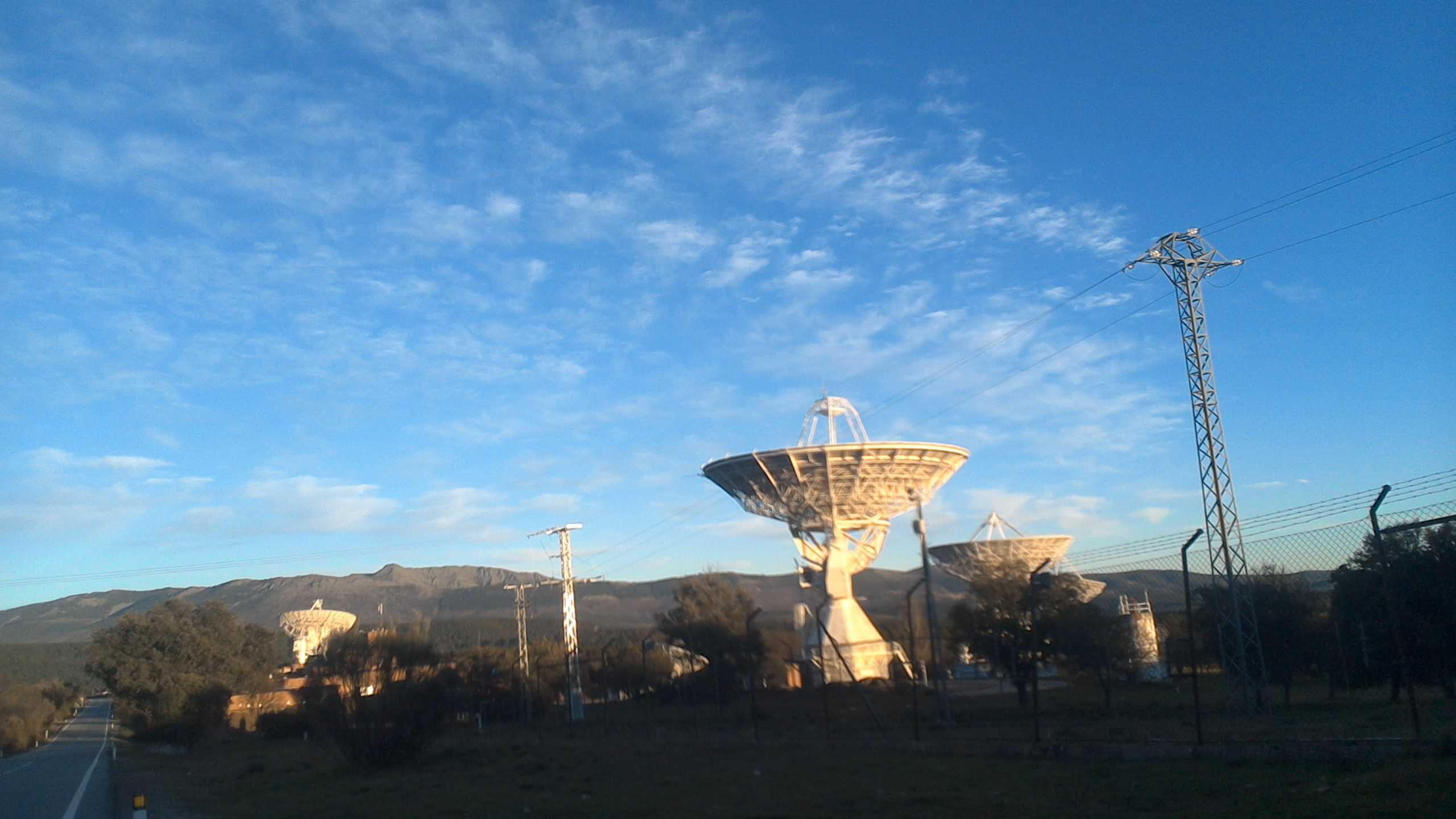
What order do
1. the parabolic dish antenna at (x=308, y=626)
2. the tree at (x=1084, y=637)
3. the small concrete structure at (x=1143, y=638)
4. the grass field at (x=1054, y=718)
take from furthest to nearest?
the parabolic dish antenna at (x=308, y=626) < the small concrete structure at (x=1143, y=638) < the tree at (x=1084, y=637) < the grass field at (x=1054, y=718)

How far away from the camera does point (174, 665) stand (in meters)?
53.2

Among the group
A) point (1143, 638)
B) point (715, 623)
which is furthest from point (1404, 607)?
point (715, 623)

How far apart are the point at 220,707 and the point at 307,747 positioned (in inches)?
496

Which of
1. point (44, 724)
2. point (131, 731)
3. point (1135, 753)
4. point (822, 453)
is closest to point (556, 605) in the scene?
point (44, 724)

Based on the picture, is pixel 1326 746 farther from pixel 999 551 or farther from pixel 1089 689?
pixel 999 551

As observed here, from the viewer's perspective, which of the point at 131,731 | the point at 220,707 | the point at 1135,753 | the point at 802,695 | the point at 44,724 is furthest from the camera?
the point at 44,724

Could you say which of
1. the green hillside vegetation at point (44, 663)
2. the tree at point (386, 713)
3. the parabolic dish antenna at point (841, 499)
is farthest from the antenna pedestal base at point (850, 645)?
the green hillside vegetation at point (44, 663)

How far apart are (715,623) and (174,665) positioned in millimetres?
28098

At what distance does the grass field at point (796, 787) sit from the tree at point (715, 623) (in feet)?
60.0

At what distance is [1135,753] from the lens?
565 inches

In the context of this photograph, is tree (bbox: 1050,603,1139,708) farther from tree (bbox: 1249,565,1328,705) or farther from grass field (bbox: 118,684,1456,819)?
tree (bbox: 1249,565,1328,705)

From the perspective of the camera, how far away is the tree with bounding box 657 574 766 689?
4906cm

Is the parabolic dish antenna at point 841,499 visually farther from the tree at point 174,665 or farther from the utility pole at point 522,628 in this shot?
the tree at point 174,665

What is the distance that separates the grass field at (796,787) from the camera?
981 centimetres
